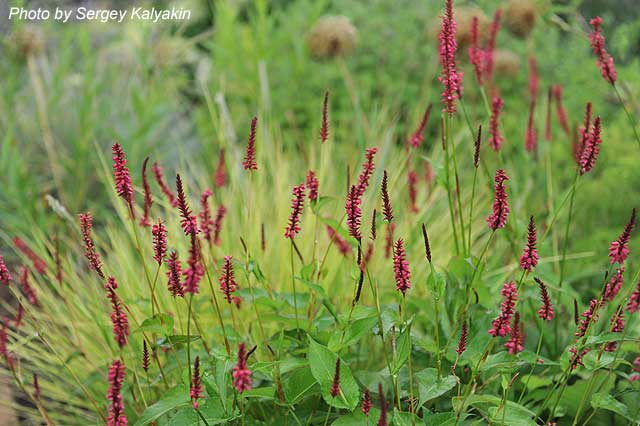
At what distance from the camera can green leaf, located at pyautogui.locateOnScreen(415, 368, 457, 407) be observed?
4.42ft

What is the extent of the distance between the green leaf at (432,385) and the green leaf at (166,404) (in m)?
0.42

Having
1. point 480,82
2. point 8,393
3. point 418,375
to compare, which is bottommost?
point 8,393

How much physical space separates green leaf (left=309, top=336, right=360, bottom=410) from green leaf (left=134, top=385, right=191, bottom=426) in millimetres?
233

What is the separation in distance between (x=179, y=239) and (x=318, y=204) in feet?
3.94

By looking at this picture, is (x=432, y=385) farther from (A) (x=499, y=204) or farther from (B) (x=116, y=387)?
(B) (x=116, y=387)

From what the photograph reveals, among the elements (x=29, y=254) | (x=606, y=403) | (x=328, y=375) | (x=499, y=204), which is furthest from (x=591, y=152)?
(x=29, y=254)

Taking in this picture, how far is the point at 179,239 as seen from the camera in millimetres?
2551

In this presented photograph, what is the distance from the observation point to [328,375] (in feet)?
4.35

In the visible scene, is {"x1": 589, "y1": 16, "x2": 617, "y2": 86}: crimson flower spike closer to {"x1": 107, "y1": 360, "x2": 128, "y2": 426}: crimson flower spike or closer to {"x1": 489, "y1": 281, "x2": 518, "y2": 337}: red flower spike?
{"x1": 489, "y1": 281, "x2": 518, "y2": 337}: red flower spike

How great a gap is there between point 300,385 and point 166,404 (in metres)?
0.27

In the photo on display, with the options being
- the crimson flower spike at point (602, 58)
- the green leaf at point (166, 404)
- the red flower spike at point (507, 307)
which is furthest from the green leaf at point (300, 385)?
the crimson flower spike at point (602, 58)

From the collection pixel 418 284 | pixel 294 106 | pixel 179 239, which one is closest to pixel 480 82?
pixel 418 284

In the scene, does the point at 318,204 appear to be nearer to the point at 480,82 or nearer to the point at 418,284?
the point at 480,82

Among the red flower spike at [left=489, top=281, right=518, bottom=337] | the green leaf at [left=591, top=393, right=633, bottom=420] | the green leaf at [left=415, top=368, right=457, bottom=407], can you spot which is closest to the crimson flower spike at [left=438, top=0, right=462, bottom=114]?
the red flower spike at [left=489, top=281, right=518, bottom=337]
